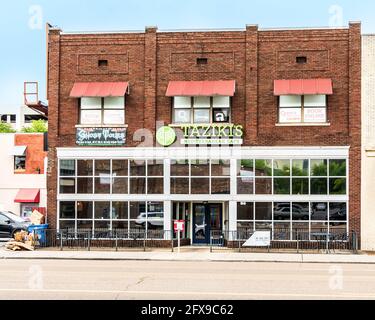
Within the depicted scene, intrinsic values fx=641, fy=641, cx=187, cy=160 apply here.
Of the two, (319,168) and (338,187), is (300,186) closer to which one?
(319,168)

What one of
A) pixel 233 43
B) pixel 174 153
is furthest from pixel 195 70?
pixel 174 153

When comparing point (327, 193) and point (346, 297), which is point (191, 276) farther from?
point (327, 193)

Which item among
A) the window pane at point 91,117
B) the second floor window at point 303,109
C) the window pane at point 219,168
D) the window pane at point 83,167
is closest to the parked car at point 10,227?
the window pane at point 83,167

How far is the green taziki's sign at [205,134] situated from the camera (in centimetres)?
3019

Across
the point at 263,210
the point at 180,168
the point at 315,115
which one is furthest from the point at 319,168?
the point at 180,168

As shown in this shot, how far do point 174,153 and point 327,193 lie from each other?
7.35m

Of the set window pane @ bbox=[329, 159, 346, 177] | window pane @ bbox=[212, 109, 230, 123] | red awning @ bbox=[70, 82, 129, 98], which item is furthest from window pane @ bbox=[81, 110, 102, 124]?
window pane @ bbox=[329, 159, 346, 177]

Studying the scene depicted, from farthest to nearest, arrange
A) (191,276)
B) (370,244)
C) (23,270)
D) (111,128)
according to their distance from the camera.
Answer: (111,128) < (370,244) < (23,270) < (191,276)

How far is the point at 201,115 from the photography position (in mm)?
30672

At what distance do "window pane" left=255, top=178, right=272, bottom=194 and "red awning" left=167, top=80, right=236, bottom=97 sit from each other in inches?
166

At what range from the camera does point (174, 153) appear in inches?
1199

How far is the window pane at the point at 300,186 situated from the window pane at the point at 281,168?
523 mm

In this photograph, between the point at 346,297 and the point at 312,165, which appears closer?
the point at 346,297

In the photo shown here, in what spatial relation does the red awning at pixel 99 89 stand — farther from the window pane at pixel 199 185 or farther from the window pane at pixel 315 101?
the window pane at pixel 315 101
